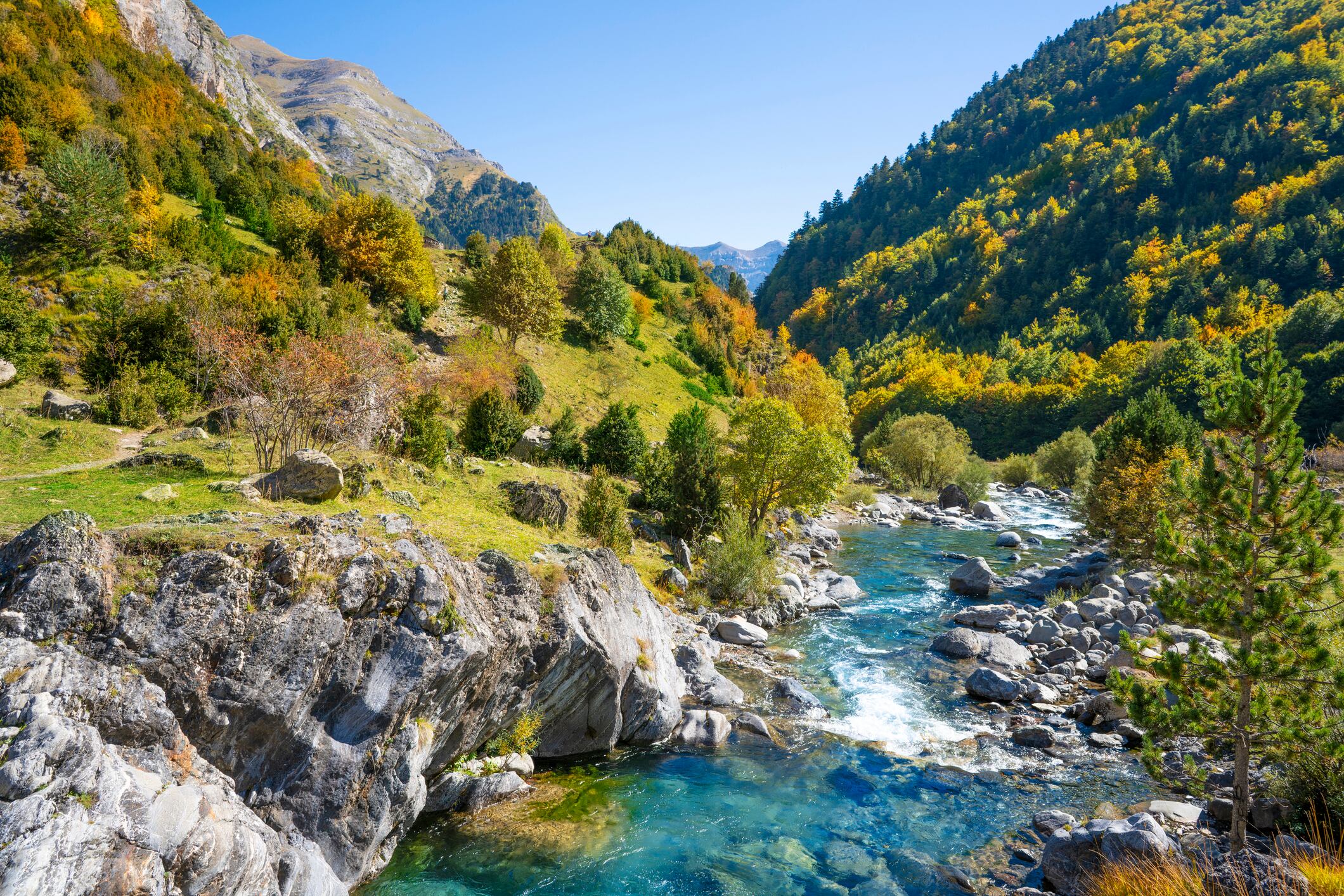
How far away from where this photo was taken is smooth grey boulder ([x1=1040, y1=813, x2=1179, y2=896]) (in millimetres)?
8438

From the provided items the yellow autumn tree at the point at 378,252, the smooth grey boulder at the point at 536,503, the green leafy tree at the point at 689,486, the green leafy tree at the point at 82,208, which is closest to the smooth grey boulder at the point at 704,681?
the smooth grey boulder at the point at 536,503

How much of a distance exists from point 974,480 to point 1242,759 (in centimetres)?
4850

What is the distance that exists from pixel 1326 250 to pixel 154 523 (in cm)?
13858

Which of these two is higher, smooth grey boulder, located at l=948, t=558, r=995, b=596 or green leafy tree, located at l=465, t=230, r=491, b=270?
green leafy tree, located at l=465, t=230, r=491, b=270

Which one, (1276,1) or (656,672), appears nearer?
(656,672)

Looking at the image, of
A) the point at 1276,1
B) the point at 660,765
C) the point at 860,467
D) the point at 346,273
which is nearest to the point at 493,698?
the point at 660,765

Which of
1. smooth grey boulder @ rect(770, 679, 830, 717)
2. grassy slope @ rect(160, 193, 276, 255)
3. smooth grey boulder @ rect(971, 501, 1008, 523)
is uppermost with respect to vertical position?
grassy slope @ rect(160, 193, 276, 255)

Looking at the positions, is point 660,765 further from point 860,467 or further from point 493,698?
point 860,467

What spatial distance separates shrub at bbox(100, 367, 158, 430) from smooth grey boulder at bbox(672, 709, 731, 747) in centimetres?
1888

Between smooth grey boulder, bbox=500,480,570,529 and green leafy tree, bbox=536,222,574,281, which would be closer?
smooth grey boulder, bbox=500,480,570,529

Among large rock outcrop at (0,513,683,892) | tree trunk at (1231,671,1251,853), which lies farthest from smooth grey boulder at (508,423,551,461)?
tree trunk at (1231,671,1251,853)

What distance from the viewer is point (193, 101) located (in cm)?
5084

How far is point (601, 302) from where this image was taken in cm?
4781

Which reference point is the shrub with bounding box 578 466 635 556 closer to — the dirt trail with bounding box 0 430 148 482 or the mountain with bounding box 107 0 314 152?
the dirt trail with bounding box 0 430 148 482
